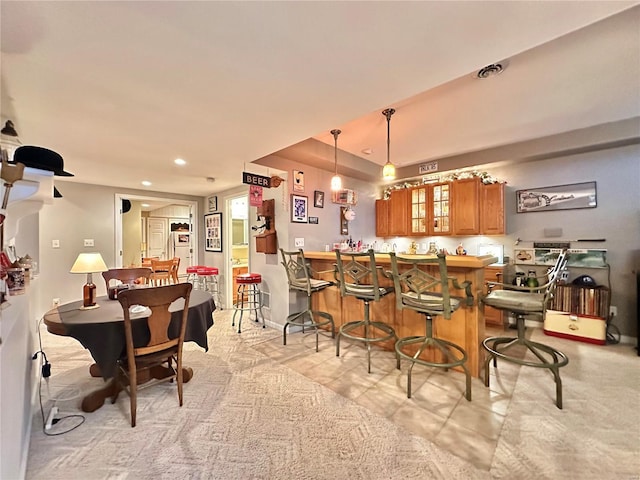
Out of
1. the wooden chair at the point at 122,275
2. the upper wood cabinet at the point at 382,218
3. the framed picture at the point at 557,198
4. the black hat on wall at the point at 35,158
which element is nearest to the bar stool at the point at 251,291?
the wooden chair at the point at 122,275

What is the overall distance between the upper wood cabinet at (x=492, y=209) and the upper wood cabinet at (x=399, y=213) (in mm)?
1164

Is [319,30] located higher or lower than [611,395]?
higher

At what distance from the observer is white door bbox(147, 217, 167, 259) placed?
8.09 m

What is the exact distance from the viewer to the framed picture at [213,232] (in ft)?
17.3

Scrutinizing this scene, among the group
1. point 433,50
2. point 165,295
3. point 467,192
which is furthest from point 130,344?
point 467,192

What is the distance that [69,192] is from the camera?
440cm

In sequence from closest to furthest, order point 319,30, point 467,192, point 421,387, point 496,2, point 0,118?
point 496,2 → point 319,30 → point 0,118 → point 421,387 → point 467,192

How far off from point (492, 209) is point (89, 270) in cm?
484

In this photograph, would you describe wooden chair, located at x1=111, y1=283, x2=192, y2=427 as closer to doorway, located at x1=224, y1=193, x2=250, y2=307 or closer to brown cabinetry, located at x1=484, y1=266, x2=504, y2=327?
doorway, located at x1=224, y1=193, x2=250, y2=307

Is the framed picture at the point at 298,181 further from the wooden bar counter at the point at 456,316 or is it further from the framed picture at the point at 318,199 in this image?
the wooden bar counter at the point at 456,316

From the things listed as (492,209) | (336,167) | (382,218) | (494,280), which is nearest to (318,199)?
(336,167)

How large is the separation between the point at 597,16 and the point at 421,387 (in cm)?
254

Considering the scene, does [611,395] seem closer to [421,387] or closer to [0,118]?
[421,387]

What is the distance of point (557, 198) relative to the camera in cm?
365
